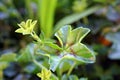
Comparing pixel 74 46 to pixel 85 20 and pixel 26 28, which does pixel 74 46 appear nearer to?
pixel 26 28

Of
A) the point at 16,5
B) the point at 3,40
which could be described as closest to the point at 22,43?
the point at 3,40

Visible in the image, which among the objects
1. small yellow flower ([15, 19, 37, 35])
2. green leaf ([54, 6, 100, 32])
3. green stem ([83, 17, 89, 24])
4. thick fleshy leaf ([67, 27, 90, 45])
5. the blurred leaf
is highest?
small yellow flower ([15, 19, 37, 35])

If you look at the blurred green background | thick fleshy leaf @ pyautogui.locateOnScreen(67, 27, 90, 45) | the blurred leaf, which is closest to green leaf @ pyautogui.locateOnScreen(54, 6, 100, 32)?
the blurred green background

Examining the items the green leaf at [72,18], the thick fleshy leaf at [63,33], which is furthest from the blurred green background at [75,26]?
the thick fleshy leaf at [63,33]

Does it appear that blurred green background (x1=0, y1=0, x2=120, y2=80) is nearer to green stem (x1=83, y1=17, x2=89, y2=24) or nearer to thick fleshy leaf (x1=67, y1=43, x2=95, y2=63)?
green stem (x1=83, y1=17, x2=89, y2=24)

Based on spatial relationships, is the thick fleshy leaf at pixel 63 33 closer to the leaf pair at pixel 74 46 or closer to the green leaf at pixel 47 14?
the leaf pair at pixel 74 46

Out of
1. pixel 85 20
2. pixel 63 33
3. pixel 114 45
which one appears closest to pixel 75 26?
pixel 85 20

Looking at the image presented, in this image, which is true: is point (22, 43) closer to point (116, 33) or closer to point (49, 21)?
point (49, 21)

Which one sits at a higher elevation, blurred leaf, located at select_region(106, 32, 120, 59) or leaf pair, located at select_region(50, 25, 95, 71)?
leaf pair, located at select_region(50, 25, 95, 71)
